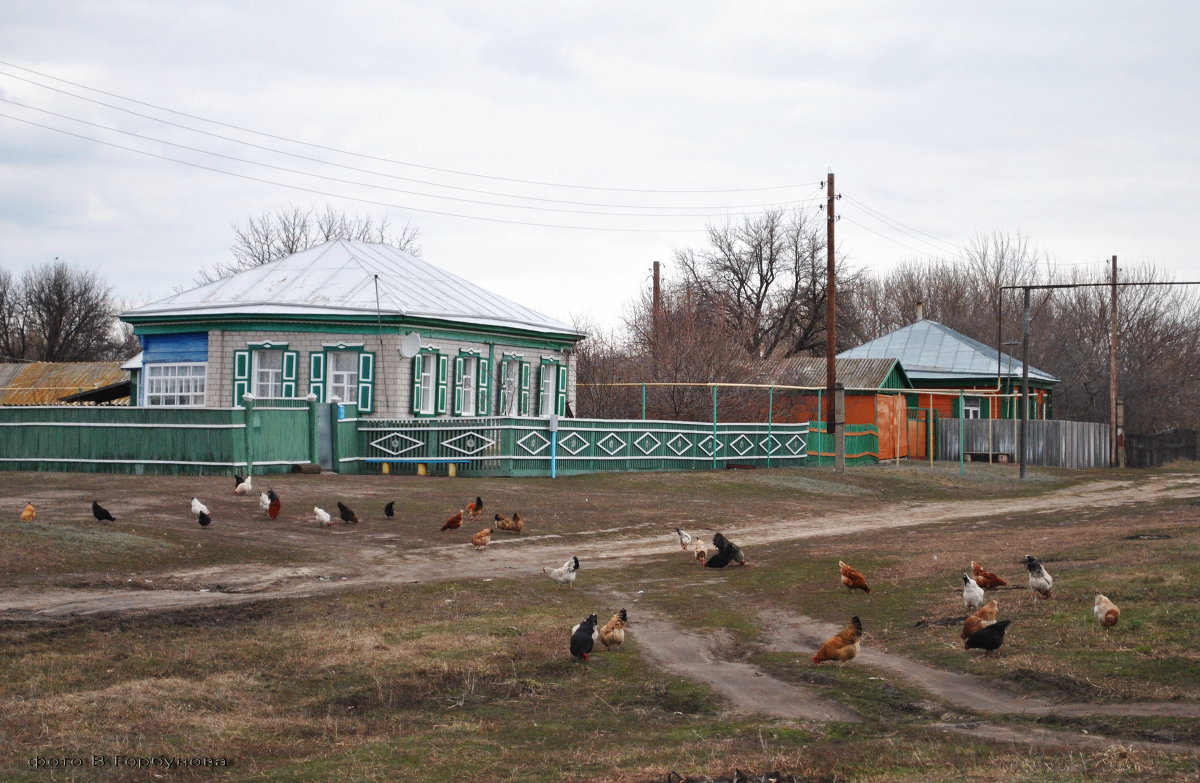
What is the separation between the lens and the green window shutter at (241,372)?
3347 cm

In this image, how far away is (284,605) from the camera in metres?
12.7

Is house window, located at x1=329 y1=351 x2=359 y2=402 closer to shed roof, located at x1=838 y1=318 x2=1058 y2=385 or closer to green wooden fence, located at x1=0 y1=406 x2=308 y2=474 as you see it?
green wooden fence, located at x1=0 y1=406 x2=308 y2=474

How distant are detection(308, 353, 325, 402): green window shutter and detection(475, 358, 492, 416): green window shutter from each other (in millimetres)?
5163

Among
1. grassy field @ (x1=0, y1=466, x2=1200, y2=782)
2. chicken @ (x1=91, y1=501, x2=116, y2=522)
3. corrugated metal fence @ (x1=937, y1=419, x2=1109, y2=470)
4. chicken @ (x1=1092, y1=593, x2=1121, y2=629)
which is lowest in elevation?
grassy field @ (x1=0, y1=466, x2=1200, y2=782)

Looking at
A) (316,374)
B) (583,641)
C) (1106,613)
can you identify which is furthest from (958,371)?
(583,641)

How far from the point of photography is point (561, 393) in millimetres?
40094

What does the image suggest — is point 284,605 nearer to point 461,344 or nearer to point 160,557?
point 160,557

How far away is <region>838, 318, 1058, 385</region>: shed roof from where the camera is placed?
57312 millimetres

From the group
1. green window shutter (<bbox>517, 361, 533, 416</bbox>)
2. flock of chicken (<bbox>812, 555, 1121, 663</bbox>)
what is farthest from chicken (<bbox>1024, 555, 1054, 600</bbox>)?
green window shutter (<bbox>517, 361, 533, 416</bbox>)

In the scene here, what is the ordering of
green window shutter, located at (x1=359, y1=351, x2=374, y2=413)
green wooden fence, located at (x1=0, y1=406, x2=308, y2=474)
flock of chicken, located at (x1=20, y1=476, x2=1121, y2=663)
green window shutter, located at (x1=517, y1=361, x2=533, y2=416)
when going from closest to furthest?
flock of chicken, located at (x1=20, y1=476, x2=1121, y2=663), green wooden fence, located at (x1=0, y1=406, x2=308, y2=474), green window shutter, located at (x1=359, y1=351, x2=374, y2=413), green window shutter, located at (x1=517, y1=361, x2=533, y2=416)

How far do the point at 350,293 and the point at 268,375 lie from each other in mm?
3424

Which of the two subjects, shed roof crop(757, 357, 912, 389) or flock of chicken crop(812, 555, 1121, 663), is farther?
shed roof crop(757, 357, 912, 389)

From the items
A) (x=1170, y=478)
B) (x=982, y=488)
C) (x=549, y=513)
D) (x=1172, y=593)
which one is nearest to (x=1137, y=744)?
(x=1172, y=593)

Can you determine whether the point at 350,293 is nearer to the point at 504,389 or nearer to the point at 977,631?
the point at 504,389
